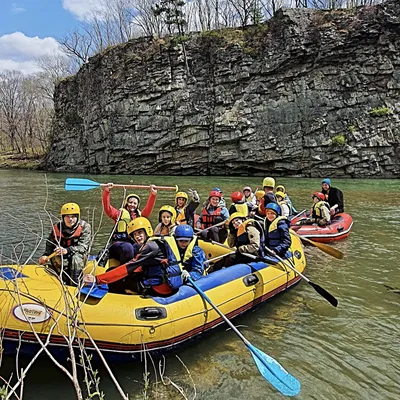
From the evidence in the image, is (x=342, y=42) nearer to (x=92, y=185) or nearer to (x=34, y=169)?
(x=92, y=185)

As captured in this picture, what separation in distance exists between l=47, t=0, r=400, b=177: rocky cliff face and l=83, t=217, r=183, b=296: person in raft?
22.9 metres

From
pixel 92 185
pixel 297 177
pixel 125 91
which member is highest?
pixel 125 91

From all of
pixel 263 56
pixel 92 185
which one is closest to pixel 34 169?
pixel 263 56

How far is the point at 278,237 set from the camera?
6.46 meters

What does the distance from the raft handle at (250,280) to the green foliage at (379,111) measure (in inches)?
883

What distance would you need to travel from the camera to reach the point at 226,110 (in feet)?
90.9

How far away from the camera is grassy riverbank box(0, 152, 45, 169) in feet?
140

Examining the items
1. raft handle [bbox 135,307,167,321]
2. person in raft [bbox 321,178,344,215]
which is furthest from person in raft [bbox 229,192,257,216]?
raft handle [bbox 135,307,167,321]

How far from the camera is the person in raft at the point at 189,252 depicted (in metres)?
5.17

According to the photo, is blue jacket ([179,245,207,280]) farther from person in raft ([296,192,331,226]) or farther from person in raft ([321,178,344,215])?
person in raft ([321,178,344,215])

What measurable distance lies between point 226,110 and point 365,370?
81.2ft

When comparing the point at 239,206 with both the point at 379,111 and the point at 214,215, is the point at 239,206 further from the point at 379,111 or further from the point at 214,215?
the point at 379,111

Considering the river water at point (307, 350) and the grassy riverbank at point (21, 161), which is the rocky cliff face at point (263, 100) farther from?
the river water at point (307, 350)

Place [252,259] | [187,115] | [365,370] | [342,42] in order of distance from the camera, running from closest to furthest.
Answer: [365,370]
[252,259]
[342,42]
[187,115]
